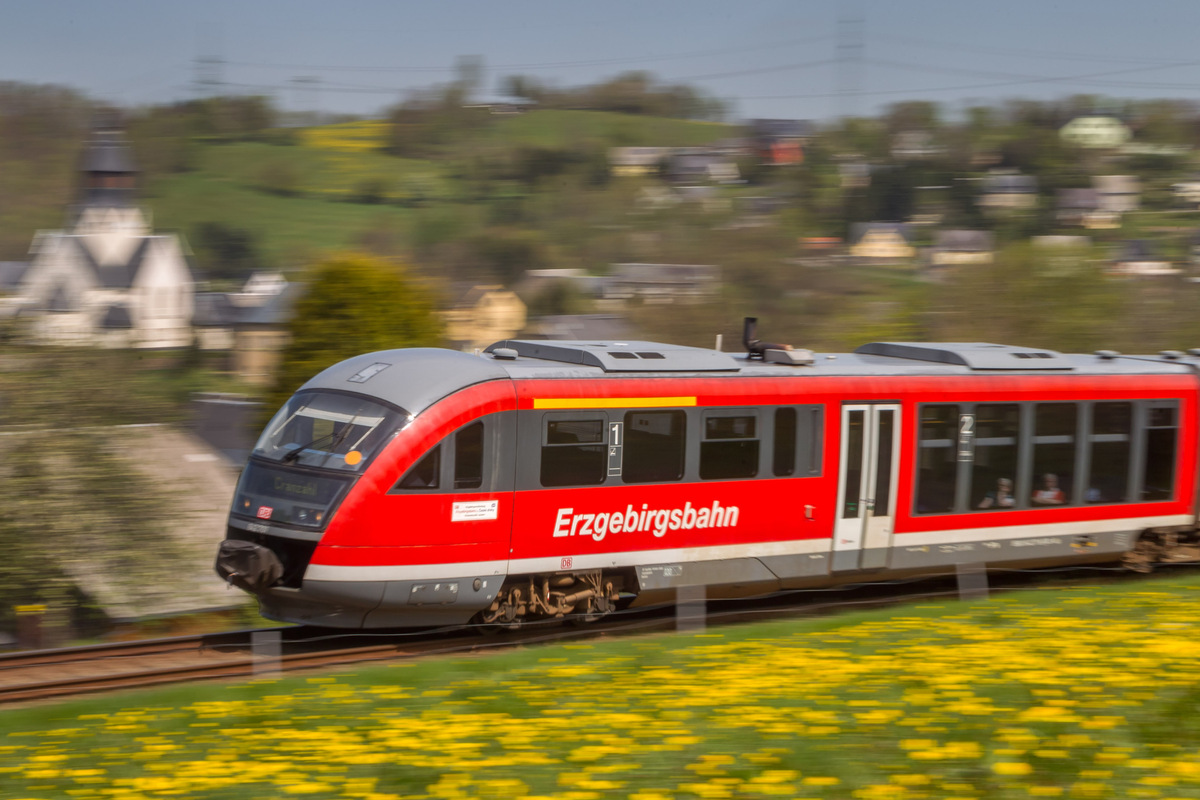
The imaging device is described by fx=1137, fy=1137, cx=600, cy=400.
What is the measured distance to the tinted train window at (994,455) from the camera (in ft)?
47.9

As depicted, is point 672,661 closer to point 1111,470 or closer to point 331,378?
point 331,378

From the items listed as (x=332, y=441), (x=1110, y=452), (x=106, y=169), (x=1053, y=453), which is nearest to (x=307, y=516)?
(x=332, y=441)

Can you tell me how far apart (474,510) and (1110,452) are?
9426 millimetres

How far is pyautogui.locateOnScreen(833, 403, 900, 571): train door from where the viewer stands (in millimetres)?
13625

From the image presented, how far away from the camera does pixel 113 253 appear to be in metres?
95.7

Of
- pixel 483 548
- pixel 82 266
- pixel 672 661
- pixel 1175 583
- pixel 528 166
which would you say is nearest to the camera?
pixel 672 661

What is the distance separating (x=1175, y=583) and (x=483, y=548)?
941 cm

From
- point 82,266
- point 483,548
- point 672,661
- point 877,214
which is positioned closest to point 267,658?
point 483,548

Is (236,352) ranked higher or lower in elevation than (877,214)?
lower

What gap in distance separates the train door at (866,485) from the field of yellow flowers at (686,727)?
11.3 ft

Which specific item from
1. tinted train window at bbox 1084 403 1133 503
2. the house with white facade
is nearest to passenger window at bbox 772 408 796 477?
tinted train window at bbox 1084 403 1133 503

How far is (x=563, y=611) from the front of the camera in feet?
39.4

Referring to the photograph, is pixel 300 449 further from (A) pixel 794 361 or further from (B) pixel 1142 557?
(B) pixel 1142 557

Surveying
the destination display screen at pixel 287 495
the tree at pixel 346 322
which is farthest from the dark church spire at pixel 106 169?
the destination display screen at pixel 287 495
